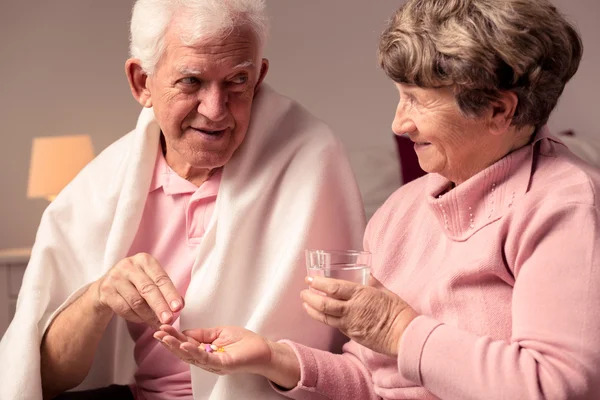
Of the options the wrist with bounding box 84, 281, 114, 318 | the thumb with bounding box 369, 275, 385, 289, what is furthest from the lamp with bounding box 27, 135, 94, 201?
the thumb with bounding box 369, 275, 385, 289

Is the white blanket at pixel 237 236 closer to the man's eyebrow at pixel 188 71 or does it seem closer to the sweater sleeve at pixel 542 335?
the man's eyebrow at pixel 188 71

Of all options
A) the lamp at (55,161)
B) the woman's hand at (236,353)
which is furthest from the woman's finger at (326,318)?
the lamp at (55,161)

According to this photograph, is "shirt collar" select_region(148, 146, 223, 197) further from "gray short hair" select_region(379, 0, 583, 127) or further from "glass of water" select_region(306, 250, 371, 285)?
"gray short hair" select_region(379, 0, 583, 127)

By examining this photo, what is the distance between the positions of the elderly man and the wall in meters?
1.59

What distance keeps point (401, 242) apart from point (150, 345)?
0.69 m

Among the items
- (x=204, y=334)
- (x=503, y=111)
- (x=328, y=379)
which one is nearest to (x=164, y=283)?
(x=204, y=334)

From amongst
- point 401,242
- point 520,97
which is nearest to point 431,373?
point 401,242

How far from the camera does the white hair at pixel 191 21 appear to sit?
5.63ft

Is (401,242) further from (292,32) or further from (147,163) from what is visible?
(292,32)

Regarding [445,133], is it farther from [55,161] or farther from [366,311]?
[55,161]

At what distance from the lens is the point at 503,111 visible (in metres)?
1.40

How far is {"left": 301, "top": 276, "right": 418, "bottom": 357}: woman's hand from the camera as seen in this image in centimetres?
140

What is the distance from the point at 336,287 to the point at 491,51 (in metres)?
0.48

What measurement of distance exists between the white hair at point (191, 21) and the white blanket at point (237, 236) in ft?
0.64
